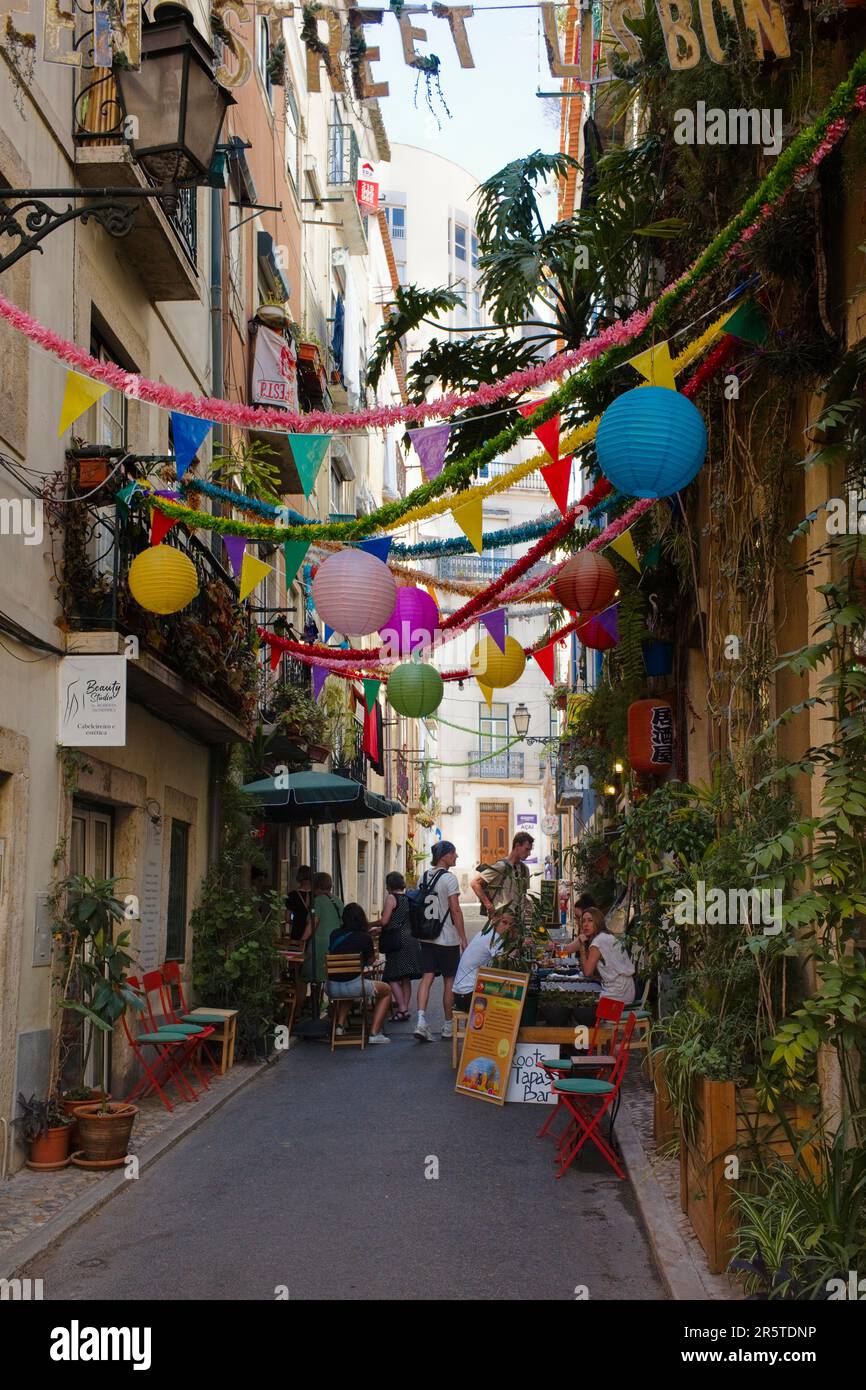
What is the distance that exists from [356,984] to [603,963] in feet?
12.6

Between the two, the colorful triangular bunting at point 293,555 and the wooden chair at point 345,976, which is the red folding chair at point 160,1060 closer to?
the wooden chair at point 345,976

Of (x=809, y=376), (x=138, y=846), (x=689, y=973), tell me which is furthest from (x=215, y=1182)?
(x=809, y=376)

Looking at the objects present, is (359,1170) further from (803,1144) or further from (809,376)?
(809,376)

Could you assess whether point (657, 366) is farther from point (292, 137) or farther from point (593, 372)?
point (292, 137)

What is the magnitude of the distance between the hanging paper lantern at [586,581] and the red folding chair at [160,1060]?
4.17 metres

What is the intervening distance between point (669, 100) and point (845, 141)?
5.82 feet

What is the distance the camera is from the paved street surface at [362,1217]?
607 centimetres

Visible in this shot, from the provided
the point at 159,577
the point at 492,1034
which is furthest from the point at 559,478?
the point at 492,1034

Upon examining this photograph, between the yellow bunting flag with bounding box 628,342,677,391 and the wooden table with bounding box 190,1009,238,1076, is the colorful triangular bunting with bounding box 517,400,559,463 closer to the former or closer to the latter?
the yellow bunting flag with bounding box 628,342,677,391

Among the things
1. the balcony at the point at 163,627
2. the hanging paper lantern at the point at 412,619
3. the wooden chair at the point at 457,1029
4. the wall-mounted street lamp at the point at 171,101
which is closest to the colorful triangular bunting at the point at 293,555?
the hanging paper lantern at the point at 412,619

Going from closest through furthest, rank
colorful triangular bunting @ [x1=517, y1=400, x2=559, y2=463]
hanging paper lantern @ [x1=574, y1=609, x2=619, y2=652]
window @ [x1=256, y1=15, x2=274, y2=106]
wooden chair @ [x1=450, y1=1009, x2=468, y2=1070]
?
colorful triangular bunting @ [x1=517, y1=400, x2=559, y2=463] → hanging paper lantern @ [x1=574, y1=609, x2=619, y2=652] → wooden chair @ [x1=450, y1=1009, x2=468, y2=1070] → window @ [x1=256, y1=15, x2=274, y2=106]

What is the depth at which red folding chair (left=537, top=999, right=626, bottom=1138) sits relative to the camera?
8.57 meters

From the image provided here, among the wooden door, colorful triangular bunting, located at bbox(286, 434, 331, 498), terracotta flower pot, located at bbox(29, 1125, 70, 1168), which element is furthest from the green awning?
the wooden door

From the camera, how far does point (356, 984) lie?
46.5 feet
